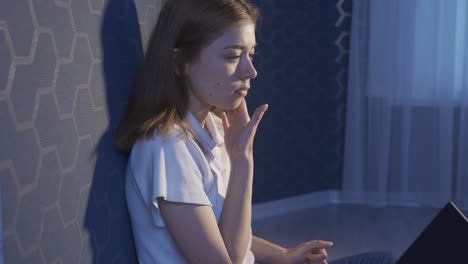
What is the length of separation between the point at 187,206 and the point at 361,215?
2.58m

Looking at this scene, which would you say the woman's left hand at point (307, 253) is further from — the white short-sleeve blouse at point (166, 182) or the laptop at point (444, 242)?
the laptop at point (444, 242)

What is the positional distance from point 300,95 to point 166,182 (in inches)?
101

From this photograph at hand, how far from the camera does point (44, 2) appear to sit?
79 cm

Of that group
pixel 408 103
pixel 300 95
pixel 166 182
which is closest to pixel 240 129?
pixel 166 182

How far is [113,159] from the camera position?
1.07 metres

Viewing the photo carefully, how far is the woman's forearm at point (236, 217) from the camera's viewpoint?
43.9 inches

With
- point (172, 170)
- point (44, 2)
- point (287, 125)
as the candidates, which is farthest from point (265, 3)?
point (44, 2)

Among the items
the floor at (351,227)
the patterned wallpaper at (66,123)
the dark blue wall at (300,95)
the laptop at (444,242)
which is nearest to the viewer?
the patterned wallpaper at (66,123)

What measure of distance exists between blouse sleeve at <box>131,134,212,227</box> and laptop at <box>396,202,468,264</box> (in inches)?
14.7

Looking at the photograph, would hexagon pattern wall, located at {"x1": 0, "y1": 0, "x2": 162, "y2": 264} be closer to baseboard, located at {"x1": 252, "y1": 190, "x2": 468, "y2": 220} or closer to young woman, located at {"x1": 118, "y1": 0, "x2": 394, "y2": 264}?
young woman, located at {"x1": 118, "y1": 0, "x2": 394, "y2": 264}

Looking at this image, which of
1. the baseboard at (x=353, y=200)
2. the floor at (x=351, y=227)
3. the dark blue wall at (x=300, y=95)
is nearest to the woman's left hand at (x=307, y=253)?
the floor at (x=351, y=227)

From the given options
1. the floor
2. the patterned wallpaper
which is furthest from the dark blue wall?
the patterned wallpaper

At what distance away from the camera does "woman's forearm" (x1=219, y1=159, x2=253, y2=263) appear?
1115mm

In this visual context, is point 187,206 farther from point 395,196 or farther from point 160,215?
point 395,196
